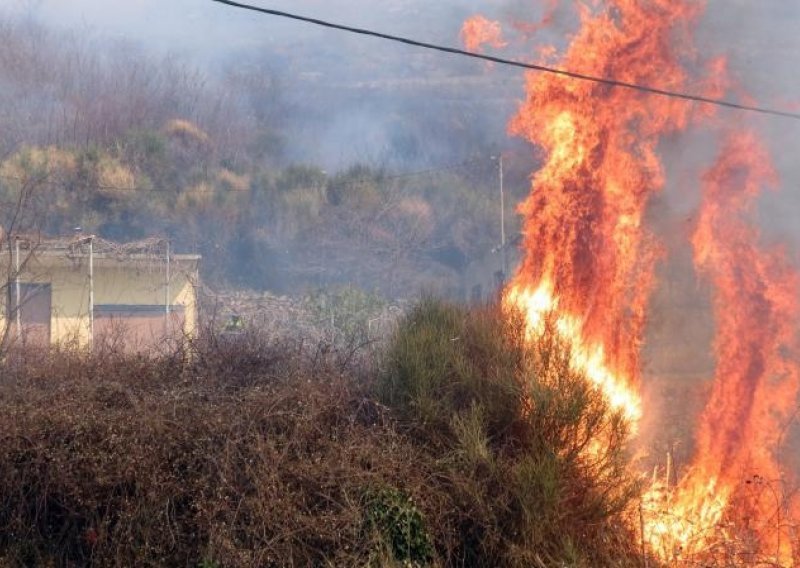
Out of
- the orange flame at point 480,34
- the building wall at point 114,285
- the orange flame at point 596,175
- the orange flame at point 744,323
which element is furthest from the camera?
the building wall at point 114,285

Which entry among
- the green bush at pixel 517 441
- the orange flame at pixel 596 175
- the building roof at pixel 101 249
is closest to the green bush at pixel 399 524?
the green bush at pixel 517 441

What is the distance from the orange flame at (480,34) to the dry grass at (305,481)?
14.9 ft

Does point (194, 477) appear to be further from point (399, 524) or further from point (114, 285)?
point (114, 285)

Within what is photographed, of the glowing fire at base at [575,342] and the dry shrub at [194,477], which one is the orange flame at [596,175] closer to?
the glowing fire at base at [575,342]

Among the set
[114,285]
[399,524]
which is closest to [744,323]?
[399,524]

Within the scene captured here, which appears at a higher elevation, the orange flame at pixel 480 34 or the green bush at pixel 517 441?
the orange flame at pixel 480 34

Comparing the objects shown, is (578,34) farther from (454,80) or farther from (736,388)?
(454,80)

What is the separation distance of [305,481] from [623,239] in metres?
5.24

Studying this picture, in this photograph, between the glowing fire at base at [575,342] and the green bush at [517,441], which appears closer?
the green bush at [517,441]

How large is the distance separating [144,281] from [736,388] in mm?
14866

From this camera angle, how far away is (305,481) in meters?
7.93

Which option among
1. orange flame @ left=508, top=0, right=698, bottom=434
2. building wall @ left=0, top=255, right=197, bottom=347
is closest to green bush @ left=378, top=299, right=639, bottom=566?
orange flame @ left=508, top=0, right=698, bottom=434

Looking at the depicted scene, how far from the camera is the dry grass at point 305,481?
24.9ft

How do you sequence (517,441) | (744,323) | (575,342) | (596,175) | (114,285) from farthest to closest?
(114,285)
(744,323)
(596,175)
(575,342)
(517,441)
